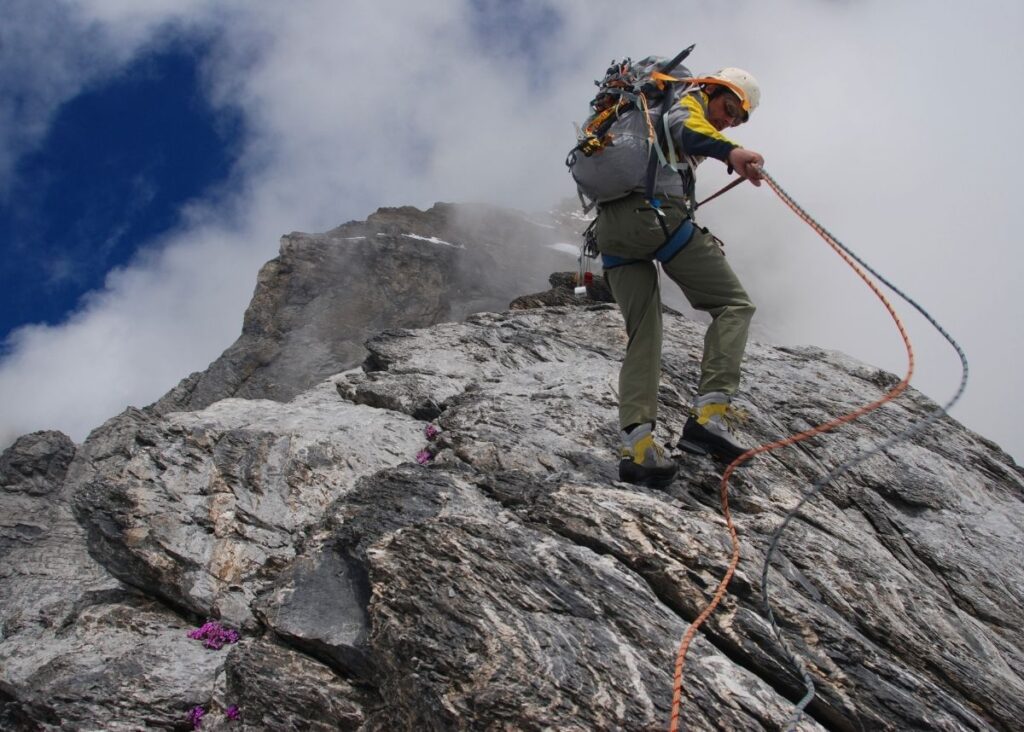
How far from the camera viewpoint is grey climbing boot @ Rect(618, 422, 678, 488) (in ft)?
26.7

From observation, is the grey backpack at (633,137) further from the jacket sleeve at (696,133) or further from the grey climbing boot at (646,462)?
the grey climbing boot at (646,462)

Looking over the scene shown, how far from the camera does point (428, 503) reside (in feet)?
29.0

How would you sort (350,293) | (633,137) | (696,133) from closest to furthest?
(696,133), (633,137), (350,293)

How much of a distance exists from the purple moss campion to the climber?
20.5ft

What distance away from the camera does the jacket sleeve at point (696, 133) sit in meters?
7.24

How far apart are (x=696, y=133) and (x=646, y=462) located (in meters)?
3.63

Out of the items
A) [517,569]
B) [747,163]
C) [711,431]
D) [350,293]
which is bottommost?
[517,569]

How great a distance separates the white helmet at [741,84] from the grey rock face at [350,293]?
55.2m

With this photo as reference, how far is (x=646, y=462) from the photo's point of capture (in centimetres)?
813

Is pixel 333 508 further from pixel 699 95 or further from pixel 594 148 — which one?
pixel 699 95

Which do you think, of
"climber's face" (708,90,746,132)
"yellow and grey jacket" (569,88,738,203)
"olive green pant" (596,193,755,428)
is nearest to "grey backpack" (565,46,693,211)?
"yellow and grey jacket" (569,88,738,203)

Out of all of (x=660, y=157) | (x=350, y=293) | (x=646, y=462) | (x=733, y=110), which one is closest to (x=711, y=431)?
(x=646, y=462)

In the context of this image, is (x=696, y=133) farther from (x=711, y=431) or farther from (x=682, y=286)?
(x=711, y=431)

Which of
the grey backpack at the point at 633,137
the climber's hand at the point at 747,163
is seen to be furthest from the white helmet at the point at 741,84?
the climber's hand at the point at 747,163
